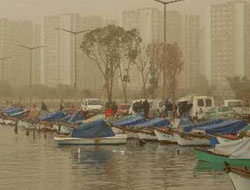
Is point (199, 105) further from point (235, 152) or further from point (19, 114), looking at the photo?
point (235, 152)

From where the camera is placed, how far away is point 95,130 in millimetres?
39719

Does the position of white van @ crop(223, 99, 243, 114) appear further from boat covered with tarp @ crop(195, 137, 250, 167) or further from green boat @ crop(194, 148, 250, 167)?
boat covered with tarp @ crop(195, 137, 250, 167)

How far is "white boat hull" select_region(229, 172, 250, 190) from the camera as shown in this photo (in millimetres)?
18562

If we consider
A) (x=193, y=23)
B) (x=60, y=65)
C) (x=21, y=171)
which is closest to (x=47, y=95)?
(x=60, y=65)

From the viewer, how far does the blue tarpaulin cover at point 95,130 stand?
39.7 metres

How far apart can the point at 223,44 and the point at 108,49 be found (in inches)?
1993

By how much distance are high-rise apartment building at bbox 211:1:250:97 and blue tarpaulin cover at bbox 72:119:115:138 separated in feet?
291

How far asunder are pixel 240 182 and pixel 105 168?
33.3 ft

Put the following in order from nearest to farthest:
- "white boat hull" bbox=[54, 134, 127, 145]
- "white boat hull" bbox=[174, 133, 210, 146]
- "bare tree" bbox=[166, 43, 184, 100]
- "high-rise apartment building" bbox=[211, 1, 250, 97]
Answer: "white boat hull" bbox=[174, 133, 210, 146], "white boat hull" bbox=[54, 134, 127, 145], "bare tree" bbox=[166, 43, 184, 100], "high-rise apartment building" bbox=[211, 1, 250, 97]

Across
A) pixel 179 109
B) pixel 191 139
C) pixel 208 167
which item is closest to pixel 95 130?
pixel 191 139

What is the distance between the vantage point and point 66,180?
24.4 meters

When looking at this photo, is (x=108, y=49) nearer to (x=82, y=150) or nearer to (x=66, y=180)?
(x=82, y=150)

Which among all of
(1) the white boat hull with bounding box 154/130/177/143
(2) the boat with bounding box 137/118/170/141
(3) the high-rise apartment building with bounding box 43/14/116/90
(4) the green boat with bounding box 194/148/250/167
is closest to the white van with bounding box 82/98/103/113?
(2) the boat with bounding box 137/118/170/141

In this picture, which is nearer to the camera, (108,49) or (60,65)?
(108,49)
